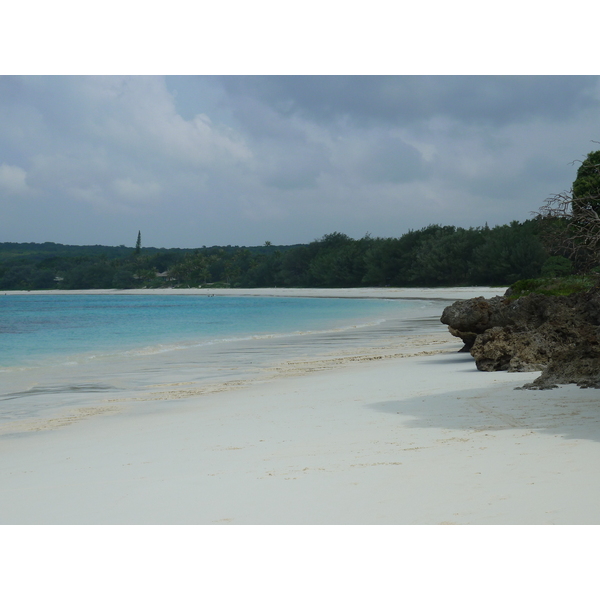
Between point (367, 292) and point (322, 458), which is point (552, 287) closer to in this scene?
point (322, 458)

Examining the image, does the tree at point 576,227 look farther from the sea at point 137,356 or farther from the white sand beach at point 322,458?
the sea at point 137,356

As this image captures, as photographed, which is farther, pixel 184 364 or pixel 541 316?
pixel 184 364

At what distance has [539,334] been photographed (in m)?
9.18

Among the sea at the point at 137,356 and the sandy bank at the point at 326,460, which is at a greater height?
the sandy bank at the point at 326,460

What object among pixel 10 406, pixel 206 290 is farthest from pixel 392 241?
pixel 10 406

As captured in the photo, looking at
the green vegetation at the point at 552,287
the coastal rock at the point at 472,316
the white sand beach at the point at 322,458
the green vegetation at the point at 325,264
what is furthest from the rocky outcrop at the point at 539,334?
the green vegetation at the point at 325,264

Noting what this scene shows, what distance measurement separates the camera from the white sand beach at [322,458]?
12.3 feet

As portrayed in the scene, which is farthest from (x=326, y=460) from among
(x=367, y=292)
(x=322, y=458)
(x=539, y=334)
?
(x=367, y=292)

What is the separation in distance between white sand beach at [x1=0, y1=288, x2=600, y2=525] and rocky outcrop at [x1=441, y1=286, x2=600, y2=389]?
500 mm

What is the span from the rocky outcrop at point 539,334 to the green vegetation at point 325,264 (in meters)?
26.2

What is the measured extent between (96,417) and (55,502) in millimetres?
3612

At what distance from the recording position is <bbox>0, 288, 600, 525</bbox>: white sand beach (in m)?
3.74

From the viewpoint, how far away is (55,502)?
4.16m

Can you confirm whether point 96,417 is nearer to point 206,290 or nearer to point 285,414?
point 285,414
